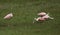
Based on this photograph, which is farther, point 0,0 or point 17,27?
point 0,0

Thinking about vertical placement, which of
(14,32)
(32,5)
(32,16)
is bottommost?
(14,32)

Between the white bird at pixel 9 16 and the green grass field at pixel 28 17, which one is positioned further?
the white bird at pixel 9 16

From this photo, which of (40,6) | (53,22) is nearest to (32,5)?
(40,6)

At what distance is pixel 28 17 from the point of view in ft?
8.96

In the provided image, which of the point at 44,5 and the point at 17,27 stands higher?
the point at 44,5

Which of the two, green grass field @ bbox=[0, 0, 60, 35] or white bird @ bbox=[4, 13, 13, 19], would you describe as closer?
green grass field @ bbox=[0, 0, 60, 35]

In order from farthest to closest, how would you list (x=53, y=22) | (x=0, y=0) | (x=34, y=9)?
(x=0, y=0) < (x=34, y=9) < (x=53, y=22)

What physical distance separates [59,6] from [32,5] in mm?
353

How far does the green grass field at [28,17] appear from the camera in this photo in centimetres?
241

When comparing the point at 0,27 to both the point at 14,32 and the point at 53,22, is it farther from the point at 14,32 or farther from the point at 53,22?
the point at 53,22

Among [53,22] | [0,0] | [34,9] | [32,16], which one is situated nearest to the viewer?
[53,22]

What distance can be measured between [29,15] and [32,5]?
35 cm

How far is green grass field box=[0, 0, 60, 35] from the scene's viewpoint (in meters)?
2.41

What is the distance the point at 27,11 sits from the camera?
9.58ft
